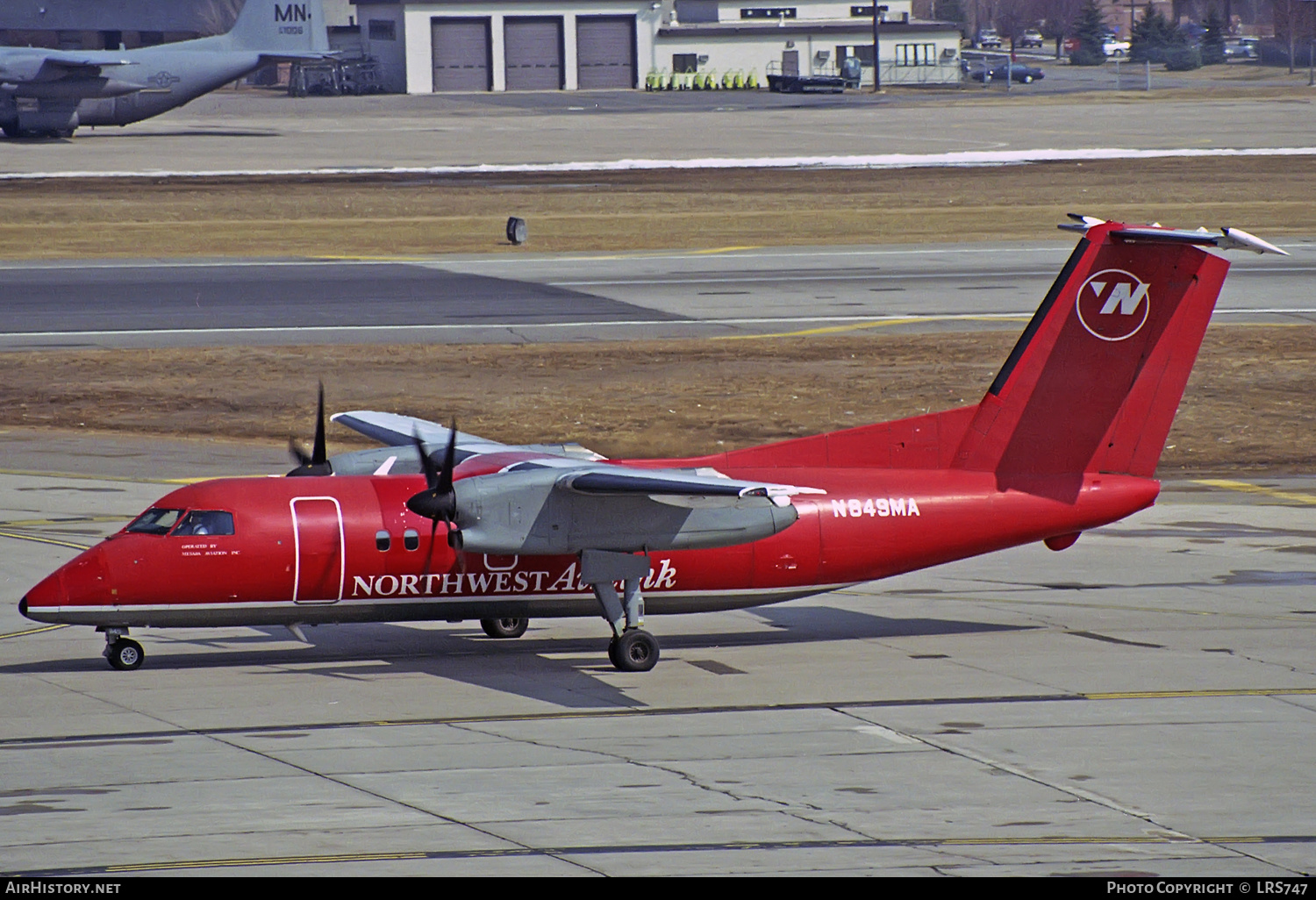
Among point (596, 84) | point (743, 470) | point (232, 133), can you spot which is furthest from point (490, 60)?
point (743, 470)

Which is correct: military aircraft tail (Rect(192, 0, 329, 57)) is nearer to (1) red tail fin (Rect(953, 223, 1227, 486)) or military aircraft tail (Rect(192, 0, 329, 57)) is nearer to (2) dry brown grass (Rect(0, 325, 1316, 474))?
(2) dry brown grass (Rect(0, 325, 1316, 474))

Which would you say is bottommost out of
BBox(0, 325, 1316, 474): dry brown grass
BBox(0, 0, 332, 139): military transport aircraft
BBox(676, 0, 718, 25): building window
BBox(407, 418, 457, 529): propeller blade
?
BBox(0, 325, 1316, 474): dry brown grass

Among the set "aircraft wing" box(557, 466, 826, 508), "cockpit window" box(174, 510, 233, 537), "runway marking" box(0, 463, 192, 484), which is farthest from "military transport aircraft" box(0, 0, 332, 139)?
"aircraft wing" box(557, 466, 826, 508)

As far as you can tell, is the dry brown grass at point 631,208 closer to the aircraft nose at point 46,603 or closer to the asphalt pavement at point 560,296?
the asphalt pavement at point 560,296

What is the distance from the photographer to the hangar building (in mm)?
173500

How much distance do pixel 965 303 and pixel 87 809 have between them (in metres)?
44.7

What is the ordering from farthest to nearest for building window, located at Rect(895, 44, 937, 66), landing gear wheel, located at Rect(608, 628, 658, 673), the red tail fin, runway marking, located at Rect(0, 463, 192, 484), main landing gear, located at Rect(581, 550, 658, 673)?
building window, located at Rect(895, 44, 937, 66) < runway marking, located at Rect(0, 463, 192, 484) < the red tail fin < landing gear wheel, located at Rect(608, 628, 658, 673) < main landing gear, located at Rect(581, 550, 658, 673)

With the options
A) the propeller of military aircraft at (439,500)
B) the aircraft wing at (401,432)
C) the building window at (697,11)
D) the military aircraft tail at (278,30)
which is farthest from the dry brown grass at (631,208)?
the building window at (697,11)

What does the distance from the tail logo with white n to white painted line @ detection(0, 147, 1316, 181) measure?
253ft

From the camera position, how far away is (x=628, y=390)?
42594 millimetres

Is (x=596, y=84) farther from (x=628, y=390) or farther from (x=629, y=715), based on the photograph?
(x=629, y=715)

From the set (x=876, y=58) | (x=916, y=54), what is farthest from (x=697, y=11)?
(x=876, y=58)

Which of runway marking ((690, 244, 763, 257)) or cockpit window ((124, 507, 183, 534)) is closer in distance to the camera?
cockpit window ((124, 507, 183, 534))

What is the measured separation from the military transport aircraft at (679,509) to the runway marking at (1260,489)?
33.9 feet
